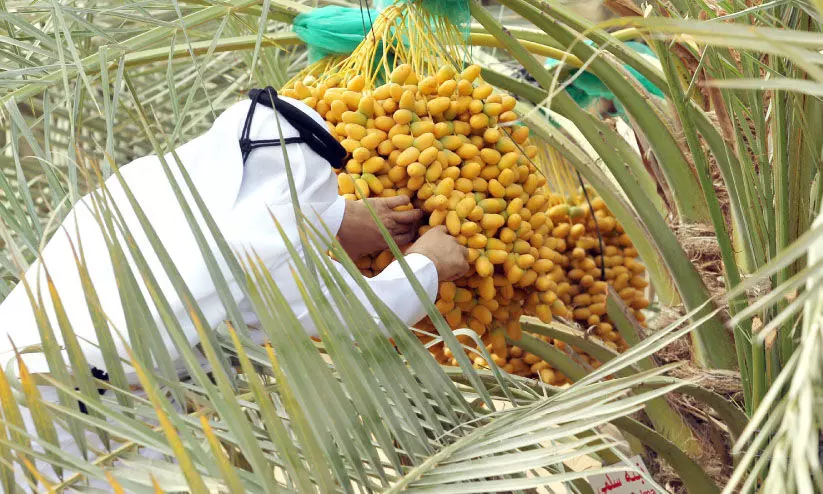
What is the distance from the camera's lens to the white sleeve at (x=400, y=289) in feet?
3.49

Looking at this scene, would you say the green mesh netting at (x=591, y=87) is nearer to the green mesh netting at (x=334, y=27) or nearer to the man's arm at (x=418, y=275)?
the green mesh netting at (x=334, y=27)

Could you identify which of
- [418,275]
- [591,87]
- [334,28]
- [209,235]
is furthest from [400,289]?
[591,87]

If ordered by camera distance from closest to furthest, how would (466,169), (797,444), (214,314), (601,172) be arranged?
1. (797,444)
2. (214,314)
3. (466,169)
4. (601,172)

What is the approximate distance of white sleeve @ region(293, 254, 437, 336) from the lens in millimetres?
1064

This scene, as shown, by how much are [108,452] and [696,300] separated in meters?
0.82

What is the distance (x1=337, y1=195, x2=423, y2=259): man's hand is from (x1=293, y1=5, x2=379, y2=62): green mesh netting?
0.94ft

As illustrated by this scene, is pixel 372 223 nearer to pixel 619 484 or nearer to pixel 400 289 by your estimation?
pixel 400 289

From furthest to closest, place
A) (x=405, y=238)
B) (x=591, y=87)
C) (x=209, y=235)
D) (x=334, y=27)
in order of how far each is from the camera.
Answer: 1. (x=591, y=87)
2. (x=334, y=27)
3. (x=405, y=238)
4. (x=209, y=235)

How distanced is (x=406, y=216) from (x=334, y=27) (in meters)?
0.33

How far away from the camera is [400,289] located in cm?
109

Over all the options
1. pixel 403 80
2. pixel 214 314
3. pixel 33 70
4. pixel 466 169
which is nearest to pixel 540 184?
pixel 466 169

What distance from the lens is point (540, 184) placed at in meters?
1.20

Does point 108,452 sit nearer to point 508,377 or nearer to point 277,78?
point 508,377

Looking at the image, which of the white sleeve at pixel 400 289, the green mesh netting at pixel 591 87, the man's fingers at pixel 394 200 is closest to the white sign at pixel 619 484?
the white sleeve at pixel 400 289
